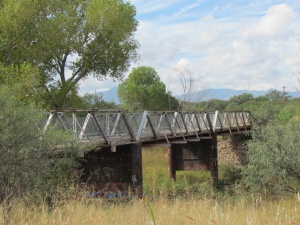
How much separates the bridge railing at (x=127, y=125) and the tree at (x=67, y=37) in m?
7.64

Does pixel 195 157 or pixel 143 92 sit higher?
pixel 143 92

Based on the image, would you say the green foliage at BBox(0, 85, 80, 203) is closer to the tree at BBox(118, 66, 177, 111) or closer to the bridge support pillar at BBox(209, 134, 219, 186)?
the bridge support pillar at BBox(209, 134, 219, 186)

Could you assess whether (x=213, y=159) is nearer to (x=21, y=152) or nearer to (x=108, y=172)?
(x=108, y=172)

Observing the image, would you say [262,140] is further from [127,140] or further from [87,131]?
[87,131]

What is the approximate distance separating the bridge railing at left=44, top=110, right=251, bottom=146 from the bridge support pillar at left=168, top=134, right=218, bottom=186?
47.6 inches

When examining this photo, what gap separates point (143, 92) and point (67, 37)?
3352 cm

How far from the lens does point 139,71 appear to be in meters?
62.6

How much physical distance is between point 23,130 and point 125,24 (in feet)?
70.6

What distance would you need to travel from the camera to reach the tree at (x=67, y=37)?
23062mm

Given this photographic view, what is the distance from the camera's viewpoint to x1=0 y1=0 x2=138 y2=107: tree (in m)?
23.1

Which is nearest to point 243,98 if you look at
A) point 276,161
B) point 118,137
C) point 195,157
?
point 195,157

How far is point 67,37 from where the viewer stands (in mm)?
26219

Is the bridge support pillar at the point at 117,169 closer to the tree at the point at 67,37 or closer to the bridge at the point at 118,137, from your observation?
the bridge at the point at 118,137

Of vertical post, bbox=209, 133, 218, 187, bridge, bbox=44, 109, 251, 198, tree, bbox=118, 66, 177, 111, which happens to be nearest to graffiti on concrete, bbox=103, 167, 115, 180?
bridge, bbox=44, 109, 251, 198
